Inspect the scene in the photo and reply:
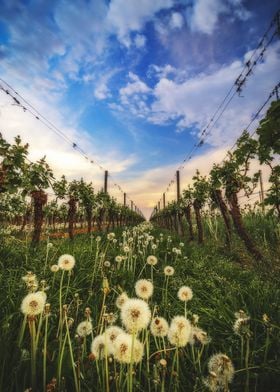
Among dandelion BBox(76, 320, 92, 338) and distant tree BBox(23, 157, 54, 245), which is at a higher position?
distant tree BBox(23, 157, 54, 245)

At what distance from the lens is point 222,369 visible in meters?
1.82

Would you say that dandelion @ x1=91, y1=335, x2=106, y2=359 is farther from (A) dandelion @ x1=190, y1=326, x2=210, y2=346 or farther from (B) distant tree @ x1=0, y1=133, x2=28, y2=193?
(B) distant tree @ x1=0, y1=133, x2=28, y2=193

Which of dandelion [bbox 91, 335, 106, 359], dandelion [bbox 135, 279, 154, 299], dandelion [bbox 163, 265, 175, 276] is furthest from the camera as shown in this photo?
dandelion [bbox 163, 265, 175, 276]

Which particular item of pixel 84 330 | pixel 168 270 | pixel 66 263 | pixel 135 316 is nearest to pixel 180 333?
pixel 135 316

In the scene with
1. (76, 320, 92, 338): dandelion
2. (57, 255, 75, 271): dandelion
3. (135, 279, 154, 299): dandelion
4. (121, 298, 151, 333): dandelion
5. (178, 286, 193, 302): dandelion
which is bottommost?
(76, 320, 92, 338): dandelion

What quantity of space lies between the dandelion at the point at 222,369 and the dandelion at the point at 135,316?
19.9 inches

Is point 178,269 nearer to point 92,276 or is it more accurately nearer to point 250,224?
point 92,276

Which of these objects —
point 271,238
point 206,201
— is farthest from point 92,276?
point 206,201

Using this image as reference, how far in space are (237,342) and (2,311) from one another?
3.18 meters

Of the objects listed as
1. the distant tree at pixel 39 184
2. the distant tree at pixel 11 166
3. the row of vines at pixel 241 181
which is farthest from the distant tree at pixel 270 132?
the distant tree at pixel 39 184

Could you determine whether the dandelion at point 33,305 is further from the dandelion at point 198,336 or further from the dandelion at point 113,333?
the dandelion at point 198,336

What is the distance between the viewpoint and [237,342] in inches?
141

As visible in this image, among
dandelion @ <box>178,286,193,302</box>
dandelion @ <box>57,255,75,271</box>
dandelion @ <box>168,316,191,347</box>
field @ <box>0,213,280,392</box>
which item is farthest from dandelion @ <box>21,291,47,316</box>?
dandelion @ <box>178,286,193,302</box>

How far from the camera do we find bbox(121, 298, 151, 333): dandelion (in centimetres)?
178
